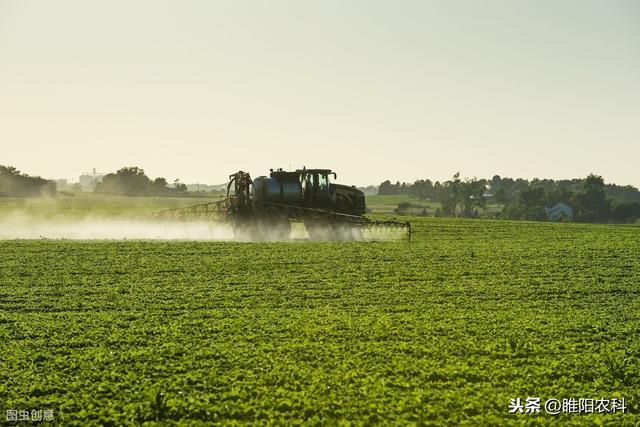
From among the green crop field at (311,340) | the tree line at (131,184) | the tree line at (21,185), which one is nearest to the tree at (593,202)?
the tree line at (131,184)

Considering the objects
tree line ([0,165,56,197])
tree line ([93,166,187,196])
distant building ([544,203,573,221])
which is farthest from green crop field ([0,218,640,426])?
tree line ([93,166,187,196])

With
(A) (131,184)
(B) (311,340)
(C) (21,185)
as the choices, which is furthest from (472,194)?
(B) (311,340)

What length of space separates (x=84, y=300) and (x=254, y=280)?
4687mm

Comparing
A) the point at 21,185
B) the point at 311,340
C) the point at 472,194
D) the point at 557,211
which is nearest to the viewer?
the point at 311,340

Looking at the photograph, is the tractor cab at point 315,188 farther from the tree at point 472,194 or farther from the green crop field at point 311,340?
the tree at point 472,194

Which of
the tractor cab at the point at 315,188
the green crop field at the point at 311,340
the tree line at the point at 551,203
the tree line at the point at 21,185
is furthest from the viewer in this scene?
the tree line at the point at 551,203

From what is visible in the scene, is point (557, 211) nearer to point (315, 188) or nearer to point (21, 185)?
point (21, 185)

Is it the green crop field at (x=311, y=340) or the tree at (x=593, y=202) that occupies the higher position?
the tree at (x=593, y=202)

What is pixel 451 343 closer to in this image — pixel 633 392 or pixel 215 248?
pixel 633 392

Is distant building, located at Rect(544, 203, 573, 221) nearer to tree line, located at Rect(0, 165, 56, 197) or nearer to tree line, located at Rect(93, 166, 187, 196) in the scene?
tree line, located at Rect(93, 166, 187, 196)

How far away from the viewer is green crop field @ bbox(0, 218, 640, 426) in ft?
27.1

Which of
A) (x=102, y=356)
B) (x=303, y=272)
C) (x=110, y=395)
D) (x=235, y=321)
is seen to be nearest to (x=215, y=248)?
(x=303, y=272)

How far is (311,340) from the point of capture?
11.3 meters

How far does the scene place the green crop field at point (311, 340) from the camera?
826cm
